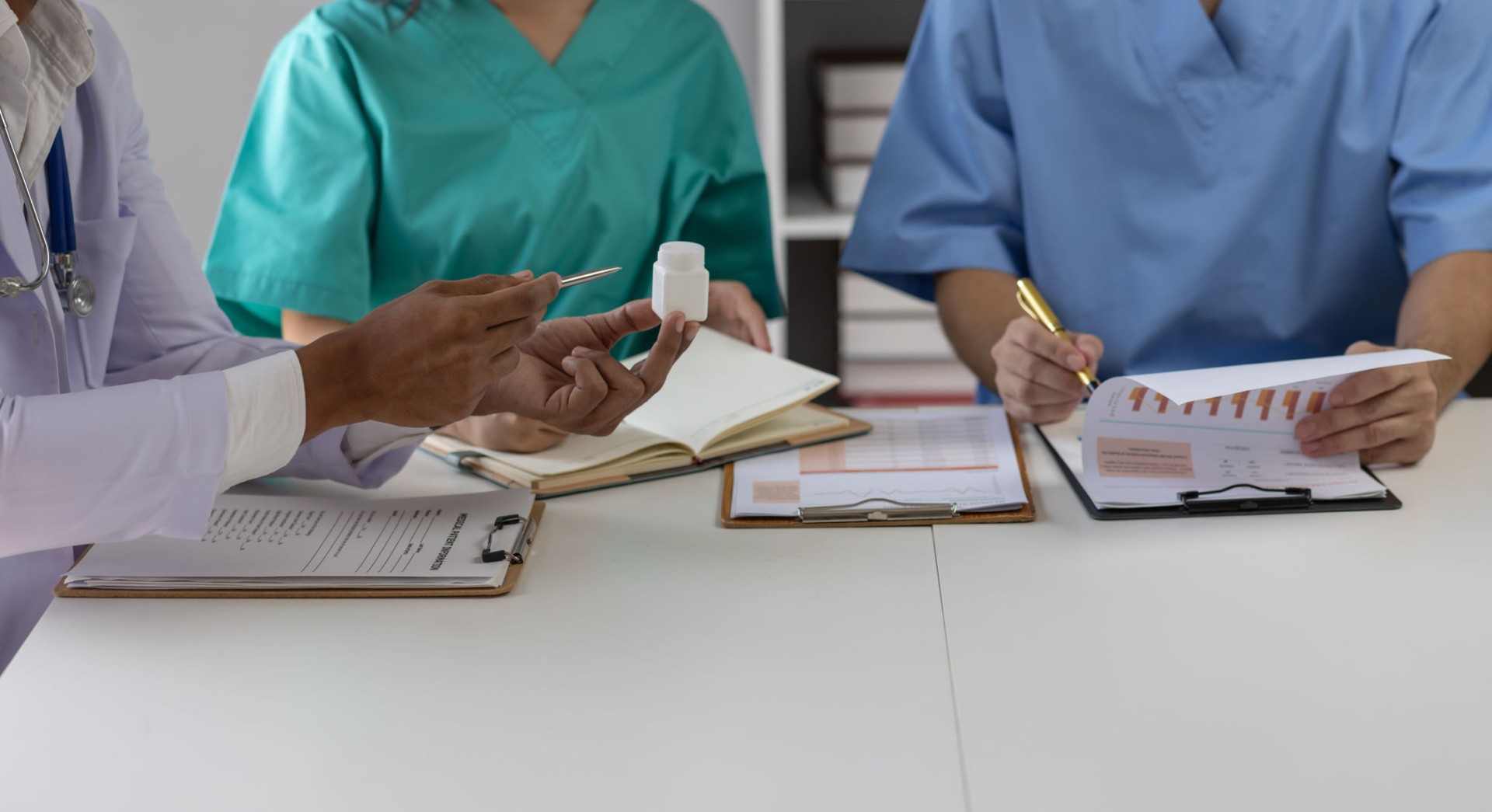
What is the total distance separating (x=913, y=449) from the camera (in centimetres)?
123

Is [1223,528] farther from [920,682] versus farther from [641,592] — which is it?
[641,592]

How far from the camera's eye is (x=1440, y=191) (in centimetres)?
143

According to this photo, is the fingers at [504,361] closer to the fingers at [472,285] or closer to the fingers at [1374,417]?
the fingers at [472,285]

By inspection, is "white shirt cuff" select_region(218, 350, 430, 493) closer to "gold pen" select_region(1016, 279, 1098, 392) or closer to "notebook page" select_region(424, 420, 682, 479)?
"notebook page" select_region(424, 420, 682, 479)

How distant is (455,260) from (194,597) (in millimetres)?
664

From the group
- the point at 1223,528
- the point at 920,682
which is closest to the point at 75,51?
the point at 920,682

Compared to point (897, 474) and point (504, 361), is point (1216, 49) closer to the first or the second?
point (897, 474)

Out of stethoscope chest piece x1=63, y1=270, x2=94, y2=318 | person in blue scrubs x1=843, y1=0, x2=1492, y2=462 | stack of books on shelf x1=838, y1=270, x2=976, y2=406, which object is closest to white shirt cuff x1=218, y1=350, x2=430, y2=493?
stethoscope chest piece x1=63, y1=270, x2=94, y2=318

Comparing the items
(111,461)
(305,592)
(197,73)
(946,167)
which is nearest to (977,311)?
(946,167)

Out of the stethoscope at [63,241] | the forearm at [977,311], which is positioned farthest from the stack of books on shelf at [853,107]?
the stethoscope at [63,241]

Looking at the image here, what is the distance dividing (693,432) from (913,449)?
215mm

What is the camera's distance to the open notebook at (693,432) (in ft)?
3.88

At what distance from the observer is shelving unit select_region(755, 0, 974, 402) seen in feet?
8.01

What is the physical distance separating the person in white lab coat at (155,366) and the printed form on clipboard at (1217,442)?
39 centimetres
